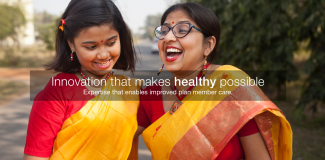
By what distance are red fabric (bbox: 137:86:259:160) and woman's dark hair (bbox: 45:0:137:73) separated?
0.38 meters

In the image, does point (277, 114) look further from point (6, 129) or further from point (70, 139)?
point (6, 129)

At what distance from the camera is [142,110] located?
6.29 ft

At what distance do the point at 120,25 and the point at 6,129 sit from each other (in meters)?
4.19

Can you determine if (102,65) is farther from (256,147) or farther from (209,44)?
(256,147)

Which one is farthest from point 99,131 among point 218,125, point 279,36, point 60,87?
point 279,36

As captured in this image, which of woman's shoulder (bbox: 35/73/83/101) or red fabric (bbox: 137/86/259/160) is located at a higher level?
woman's shoulder (bbox: 35/73/83/101)

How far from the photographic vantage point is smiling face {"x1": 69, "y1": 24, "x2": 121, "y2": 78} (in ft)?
4.99

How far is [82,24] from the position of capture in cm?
152

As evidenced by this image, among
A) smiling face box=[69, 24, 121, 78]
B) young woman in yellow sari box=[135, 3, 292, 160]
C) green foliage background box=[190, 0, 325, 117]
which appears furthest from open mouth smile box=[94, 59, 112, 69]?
green foliage background box=[190, 0, 325, 117]

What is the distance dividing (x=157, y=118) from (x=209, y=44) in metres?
0.63

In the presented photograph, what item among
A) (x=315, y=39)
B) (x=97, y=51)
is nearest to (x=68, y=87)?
(x=97, y=51)

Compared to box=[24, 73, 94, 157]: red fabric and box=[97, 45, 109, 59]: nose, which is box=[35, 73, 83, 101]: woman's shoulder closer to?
box=[24, 73, 94, 157]: red fabric

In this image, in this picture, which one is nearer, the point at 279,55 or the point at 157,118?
the point at 157,118

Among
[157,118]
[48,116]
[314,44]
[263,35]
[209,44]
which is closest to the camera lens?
[48,116]
